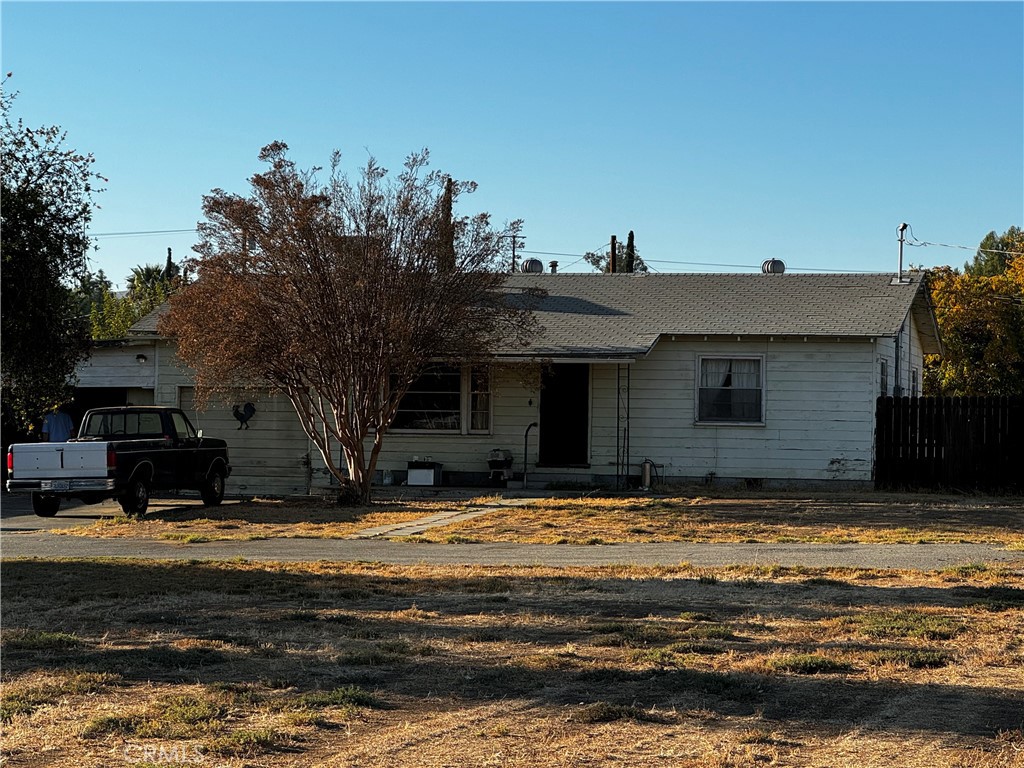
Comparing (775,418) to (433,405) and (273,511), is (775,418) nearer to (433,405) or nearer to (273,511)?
(433,405)

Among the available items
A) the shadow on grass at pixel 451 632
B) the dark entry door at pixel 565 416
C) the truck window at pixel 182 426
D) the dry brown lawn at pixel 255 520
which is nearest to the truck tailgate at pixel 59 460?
the dry brown lawn at pixel 255 520

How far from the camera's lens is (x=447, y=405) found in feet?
81.3

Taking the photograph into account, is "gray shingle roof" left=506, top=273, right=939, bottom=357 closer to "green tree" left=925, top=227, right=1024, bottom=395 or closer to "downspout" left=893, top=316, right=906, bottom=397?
"downspout" left=893, top=316, right=906, bottom=397

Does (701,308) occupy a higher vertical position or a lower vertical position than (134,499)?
higher

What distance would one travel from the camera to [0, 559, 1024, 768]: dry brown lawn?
5.87 metres

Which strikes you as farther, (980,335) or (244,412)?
(980,335)

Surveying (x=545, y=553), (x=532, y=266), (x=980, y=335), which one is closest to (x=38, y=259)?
(x=545, y=553)

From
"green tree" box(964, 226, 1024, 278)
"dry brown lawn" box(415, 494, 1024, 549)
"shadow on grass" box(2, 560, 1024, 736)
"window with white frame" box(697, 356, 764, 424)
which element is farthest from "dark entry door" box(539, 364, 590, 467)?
"green tree" box(964, 226, 1024, 278)

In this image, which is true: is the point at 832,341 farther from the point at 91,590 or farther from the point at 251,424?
the point at 91,590

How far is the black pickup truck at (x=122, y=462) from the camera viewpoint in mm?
18469

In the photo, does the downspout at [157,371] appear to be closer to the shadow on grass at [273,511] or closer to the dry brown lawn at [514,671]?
the shadow on grass at [273,511]

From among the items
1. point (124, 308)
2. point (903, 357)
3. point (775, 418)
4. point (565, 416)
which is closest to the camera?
point (775, 418)

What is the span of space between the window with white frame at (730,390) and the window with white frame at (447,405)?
171 inches

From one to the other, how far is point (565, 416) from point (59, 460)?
398 inches
